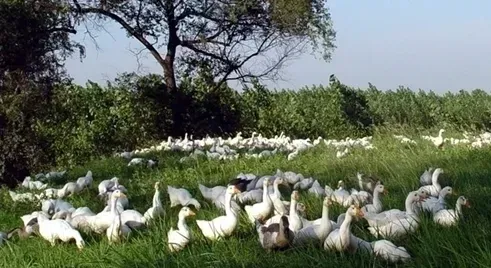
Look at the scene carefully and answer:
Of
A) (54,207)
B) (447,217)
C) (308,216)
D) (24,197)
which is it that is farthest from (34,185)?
(447,217)

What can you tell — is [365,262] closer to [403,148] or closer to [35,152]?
[403,148]

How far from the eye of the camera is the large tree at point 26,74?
16.5m

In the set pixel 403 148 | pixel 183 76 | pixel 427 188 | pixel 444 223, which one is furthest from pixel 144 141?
pixel 444 223

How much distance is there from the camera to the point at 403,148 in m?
10.9

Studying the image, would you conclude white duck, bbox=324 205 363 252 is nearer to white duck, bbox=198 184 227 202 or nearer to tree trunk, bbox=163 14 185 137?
white duck, bbox=198 184 227 202

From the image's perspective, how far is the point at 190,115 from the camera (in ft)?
66.7

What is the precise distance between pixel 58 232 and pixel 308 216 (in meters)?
1.87

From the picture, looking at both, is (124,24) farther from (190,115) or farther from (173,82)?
(190,115)

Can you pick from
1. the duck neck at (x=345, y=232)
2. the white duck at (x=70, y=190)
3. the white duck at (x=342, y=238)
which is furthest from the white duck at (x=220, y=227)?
the white duck at (x=70, y=190)

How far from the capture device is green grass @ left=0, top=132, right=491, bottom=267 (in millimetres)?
4348

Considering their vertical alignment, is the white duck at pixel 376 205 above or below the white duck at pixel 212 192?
above

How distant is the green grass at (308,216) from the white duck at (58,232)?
68 mm

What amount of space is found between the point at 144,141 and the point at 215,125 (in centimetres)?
209

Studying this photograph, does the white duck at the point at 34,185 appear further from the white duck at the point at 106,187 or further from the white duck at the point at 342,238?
the white duck at the point at 342,238
